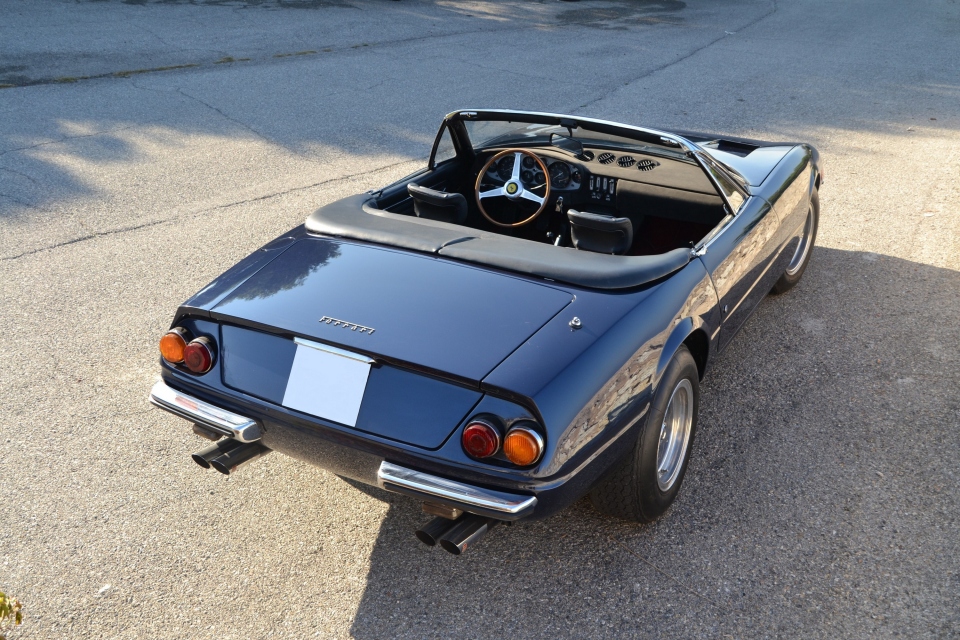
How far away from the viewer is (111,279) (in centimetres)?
509

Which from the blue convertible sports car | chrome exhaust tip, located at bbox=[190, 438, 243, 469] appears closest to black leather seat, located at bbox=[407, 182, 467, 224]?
the blue convertible sports car

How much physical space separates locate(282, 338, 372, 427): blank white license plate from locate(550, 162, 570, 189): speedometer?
1.93 m

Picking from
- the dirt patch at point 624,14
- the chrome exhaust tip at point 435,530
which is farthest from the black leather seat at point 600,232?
the dirt patch at point 624,14

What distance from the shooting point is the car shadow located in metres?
2.75

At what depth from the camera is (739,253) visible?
3.64 m

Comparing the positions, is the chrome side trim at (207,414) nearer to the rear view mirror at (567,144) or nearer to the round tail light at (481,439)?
the round tail light at (481,439)

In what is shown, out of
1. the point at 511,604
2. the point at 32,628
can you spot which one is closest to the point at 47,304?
the point at 32,628

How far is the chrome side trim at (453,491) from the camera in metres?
2.42

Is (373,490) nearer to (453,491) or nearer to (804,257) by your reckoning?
(453,491)

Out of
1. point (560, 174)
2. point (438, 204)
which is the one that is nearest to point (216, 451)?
point (438, 204)

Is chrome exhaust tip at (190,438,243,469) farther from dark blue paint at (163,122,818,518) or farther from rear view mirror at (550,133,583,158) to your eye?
rear view mirror at (550,133,583,158)

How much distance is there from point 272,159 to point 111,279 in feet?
8.34

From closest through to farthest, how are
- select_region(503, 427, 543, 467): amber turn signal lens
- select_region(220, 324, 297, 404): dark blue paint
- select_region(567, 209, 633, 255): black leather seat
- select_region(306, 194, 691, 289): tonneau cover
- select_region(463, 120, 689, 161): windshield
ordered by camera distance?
1. select_region(503, 427, 543, 467): amber turn signal lens
2. select_region(220, 324, 297, 404): dark blue paint
3. select_region(306, 194, 691, 289): tonneau cover
4. select_region(567, 209, 633, 255): black leather seat
5. select_region(463, 120, 689, 161): windshield

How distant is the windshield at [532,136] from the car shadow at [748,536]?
3.96 feet
